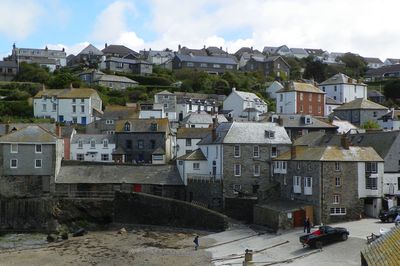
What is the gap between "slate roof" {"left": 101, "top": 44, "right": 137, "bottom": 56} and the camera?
14460 cm

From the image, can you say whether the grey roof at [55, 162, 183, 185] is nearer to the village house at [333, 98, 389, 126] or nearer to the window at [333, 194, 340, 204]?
the window at [333, 194, 340, 204]

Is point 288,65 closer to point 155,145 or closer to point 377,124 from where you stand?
point 377,124

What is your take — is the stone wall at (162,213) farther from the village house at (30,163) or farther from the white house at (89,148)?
the white house at (89,148)

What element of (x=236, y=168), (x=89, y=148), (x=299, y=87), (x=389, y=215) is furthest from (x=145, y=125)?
(x=389, y=215)

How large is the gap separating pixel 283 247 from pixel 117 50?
378 ft

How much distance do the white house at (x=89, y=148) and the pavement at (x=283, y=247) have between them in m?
27.0

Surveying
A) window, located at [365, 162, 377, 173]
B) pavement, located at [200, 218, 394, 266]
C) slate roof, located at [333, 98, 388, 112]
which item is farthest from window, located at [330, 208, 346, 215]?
slate roof, located at [333, 98, 388, 112]

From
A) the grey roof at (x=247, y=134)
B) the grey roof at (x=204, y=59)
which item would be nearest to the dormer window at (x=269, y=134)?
the grey roof at (x=247, y=134)

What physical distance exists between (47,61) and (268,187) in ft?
289

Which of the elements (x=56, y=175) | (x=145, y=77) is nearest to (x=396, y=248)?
(x=56, y=175)

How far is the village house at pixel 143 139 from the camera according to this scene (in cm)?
6750

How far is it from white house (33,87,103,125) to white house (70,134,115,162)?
16.8 meters

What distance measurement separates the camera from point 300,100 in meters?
90.2

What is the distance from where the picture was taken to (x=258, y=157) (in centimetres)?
5406
